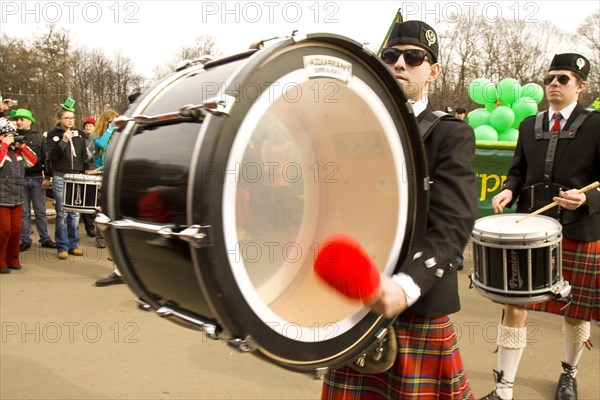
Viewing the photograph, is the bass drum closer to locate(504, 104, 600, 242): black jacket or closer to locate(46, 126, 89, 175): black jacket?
locate(504, 104, 600, 242): black jacket

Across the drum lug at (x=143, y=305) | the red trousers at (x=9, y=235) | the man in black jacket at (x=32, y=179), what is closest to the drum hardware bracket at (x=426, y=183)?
the drum lug at (x=143, y=305)

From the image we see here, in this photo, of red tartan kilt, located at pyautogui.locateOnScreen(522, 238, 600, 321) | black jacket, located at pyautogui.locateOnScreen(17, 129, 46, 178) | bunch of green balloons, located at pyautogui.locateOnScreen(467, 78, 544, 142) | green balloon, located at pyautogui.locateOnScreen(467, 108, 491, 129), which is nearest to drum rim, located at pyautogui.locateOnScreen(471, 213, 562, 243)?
red tartan kilt, located at pyautogui.locateOnScreen(522, 238, 600, 321)

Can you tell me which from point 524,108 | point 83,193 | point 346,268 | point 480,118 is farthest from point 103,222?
point 524,108

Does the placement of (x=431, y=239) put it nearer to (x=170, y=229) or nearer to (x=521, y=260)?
(x=170, y=229)

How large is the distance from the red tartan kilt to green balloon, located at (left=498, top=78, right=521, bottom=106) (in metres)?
6.72

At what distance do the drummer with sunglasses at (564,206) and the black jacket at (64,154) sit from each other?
5.36m

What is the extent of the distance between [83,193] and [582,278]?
15.5ft

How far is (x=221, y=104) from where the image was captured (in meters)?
1.15

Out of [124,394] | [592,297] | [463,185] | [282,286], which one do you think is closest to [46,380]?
[124,394]

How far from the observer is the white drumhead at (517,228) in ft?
8.39

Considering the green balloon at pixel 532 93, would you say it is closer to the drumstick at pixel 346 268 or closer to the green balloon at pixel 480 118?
the green balloon at pixel 480 118

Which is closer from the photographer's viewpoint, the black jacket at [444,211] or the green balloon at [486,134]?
the black jacket at [444,211]

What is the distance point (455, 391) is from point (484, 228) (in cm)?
112

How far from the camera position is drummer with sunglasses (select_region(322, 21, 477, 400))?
1.62 meters
